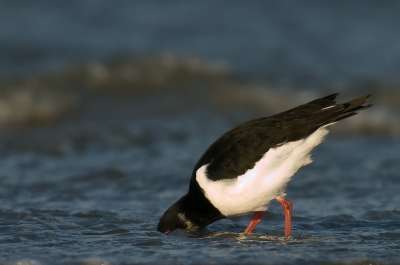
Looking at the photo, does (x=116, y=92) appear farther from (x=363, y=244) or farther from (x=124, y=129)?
(x=363, y=244)

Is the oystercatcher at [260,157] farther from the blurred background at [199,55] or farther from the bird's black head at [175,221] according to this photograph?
the blurred background at [199,55]

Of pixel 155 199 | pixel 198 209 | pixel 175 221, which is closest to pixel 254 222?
pixel 198 209

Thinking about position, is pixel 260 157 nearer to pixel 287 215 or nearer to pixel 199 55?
pixel 287 215

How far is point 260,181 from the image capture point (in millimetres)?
6410

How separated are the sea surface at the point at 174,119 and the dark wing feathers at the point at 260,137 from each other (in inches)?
28.7

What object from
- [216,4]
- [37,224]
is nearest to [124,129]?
[37,224]

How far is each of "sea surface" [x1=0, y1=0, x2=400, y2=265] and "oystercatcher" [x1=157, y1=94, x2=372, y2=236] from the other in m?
0.44

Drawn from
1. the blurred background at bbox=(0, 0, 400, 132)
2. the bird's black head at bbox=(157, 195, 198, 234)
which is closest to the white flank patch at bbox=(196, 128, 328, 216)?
the bird's black head at bbox=(157, 195, 198, 234)

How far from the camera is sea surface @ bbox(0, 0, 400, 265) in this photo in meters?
6.37

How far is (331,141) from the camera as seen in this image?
35.9 ft

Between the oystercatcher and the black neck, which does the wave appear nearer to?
the oystercatcher

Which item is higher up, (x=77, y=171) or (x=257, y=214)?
(x=77, y=171)

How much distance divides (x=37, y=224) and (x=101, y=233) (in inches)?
27.6

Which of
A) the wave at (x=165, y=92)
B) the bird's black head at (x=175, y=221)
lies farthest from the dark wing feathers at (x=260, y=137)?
the wave at (x=165, y=92)
